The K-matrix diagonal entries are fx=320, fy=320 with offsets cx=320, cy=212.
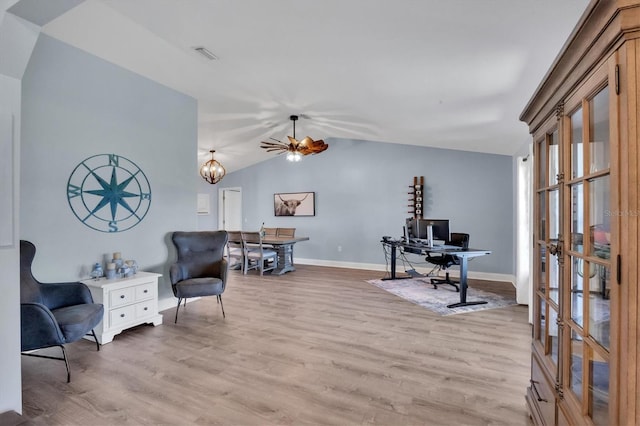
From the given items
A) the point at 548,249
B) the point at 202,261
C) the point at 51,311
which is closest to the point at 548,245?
the point at 548,249

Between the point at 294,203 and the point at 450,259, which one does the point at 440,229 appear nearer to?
the point at 450,259

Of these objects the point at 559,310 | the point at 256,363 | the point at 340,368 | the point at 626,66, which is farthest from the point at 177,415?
the point at 626,66

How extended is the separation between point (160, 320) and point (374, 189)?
15.9 ft

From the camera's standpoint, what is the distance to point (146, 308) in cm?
348

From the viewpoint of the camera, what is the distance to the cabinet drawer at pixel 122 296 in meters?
3.15

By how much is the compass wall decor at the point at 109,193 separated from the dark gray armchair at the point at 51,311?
0.67 meters

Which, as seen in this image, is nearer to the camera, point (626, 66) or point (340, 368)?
point (626, 66)

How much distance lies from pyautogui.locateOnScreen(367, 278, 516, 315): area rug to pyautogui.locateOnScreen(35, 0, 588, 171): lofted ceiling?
2.30 metres

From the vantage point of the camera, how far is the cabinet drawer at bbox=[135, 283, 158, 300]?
3.41m

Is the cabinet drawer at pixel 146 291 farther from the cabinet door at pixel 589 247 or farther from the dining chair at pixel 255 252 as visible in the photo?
the cabinet door at pixel 589 247

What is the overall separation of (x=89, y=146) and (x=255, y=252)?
149 inches

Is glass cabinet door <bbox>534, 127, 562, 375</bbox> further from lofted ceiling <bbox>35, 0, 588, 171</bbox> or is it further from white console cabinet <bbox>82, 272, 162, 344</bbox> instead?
white console cabinet <bbox>82, 272, 162, 344</bbox>

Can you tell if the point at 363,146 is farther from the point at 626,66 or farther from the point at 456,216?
the point at 626,66

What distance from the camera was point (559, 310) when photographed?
4.64 ft
